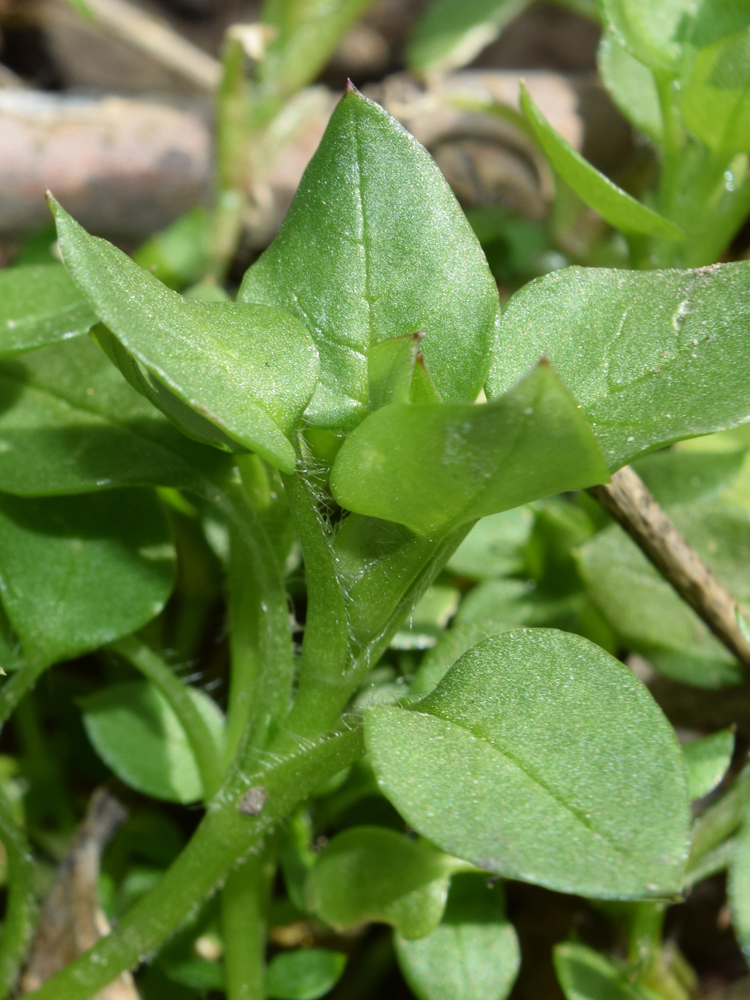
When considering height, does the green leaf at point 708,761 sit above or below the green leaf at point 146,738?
above

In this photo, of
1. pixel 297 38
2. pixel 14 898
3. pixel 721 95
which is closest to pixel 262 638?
pixel 14 898

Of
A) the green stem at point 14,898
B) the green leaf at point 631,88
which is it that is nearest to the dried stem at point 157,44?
the green leaf at point 631,88

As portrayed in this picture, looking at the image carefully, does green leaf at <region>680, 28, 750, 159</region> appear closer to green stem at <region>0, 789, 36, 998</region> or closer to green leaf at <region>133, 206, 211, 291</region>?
green leaf at <region>133, 206, 211, 291</region>

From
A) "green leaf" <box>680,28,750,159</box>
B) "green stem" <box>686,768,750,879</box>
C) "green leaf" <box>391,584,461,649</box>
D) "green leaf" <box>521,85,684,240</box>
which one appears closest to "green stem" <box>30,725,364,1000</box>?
"green leaf" <box>391,584,461,649</box>

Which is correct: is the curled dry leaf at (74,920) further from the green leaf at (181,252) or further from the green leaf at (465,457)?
the green leaf at (181,252)

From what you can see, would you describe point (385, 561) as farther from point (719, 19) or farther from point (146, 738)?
point (719, 19)

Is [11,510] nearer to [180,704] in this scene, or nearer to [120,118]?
[180,704]
